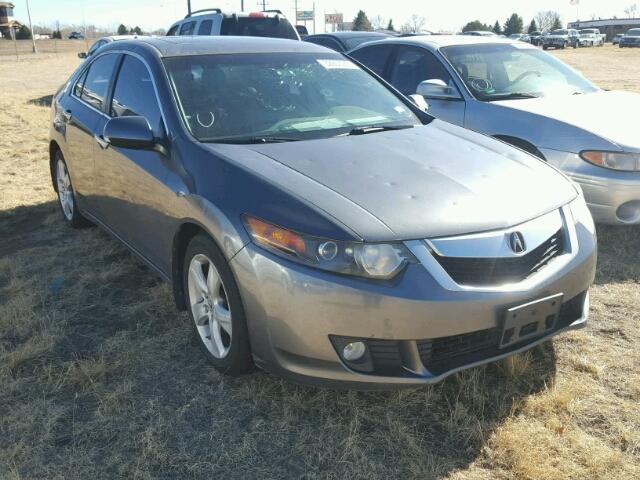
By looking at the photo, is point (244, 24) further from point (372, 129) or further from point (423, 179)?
point (423, 179)

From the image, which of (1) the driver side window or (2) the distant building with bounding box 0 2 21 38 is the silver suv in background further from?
(2) the distant building with bounding box 0 2 21 38

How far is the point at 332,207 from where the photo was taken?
241 cm

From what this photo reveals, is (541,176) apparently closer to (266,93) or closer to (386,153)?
(386,153)

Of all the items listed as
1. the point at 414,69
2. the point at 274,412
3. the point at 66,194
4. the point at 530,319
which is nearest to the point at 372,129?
the point at 530,319

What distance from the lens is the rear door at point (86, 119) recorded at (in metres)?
4.21

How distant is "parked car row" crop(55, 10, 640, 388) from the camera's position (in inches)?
90.4

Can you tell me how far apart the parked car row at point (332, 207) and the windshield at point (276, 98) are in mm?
12

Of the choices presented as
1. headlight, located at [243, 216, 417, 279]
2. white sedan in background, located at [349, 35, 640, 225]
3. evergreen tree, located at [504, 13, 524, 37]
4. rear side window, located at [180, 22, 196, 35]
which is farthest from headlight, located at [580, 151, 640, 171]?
evergreen tree, located at [504, 13, 524, 37]

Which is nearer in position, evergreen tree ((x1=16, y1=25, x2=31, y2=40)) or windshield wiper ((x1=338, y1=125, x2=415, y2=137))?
windshield wiper ((x1=338, y1=125, x2=415, y2=137))

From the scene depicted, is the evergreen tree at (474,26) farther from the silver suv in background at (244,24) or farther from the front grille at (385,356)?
the front grille at (385,356)

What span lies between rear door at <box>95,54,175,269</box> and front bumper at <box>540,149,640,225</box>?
2900 mm

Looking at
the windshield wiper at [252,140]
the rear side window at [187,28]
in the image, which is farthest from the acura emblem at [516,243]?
the rear side window at [187,28]

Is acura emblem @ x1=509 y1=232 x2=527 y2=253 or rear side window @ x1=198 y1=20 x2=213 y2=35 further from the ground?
rear side window @ x1=198 y1=20 x2=213 y2=35

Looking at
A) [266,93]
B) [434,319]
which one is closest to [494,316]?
[434,319]
